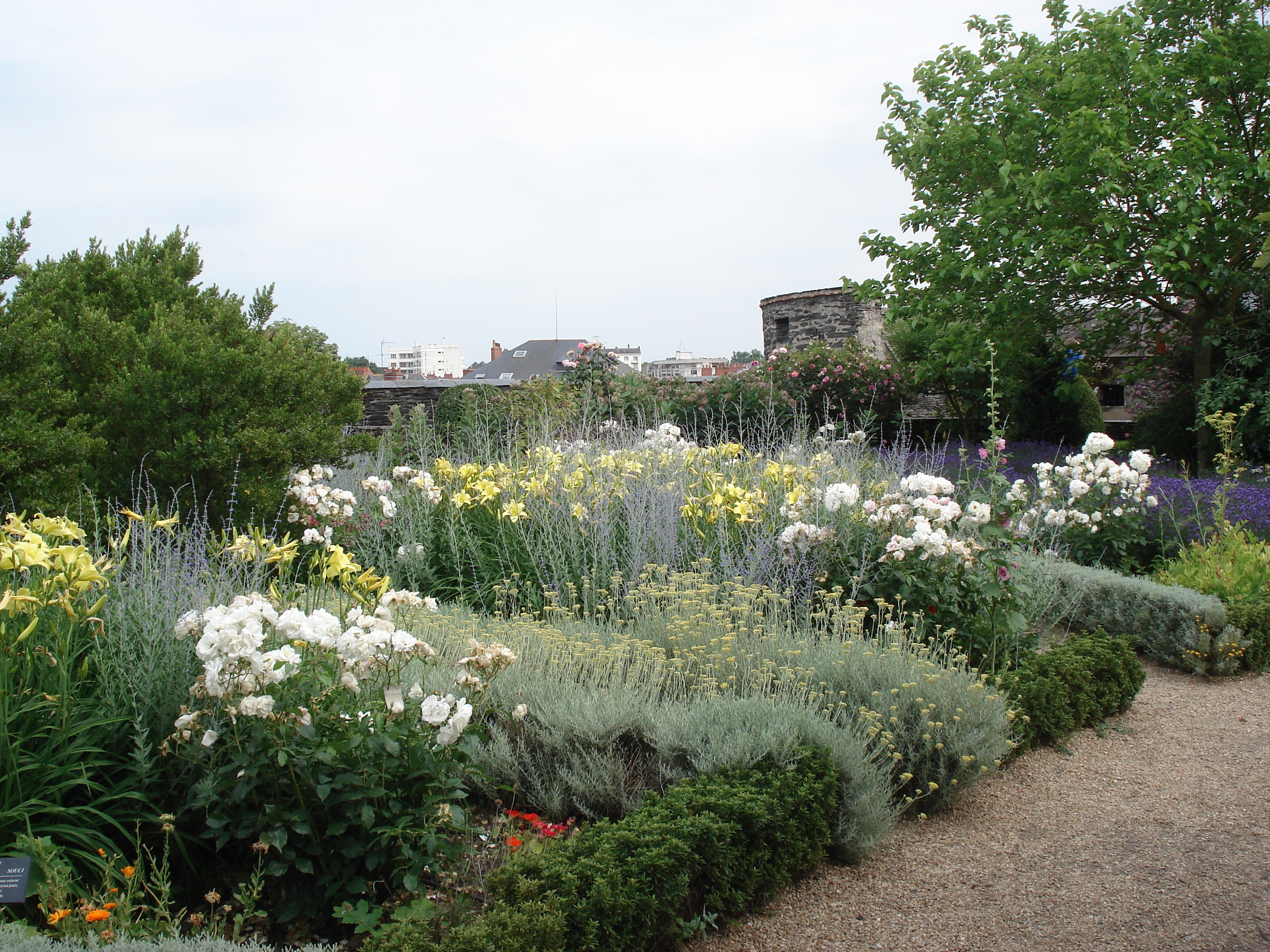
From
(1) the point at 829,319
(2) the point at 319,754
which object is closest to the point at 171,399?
(2) the point at 319,754

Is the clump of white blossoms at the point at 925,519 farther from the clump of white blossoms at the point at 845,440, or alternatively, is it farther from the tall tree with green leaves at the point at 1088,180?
the tall tree with green leaves at the point at 1088,180

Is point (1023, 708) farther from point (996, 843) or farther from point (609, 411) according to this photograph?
point (609, 411)

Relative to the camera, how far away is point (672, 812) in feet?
7.60

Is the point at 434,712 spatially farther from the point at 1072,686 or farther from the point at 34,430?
the point at 34,430

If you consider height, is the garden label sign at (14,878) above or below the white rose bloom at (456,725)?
below

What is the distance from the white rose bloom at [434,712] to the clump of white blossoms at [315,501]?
8.96ft

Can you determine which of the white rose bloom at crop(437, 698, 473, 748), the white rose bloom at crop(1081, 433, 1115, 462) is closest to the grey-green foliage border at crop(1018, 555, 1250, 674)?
the white rose bloom at crop(1081, 433, 1115, 462)

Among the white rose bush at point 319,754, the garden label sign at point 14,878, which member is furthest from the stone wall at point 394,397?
the garden label sign at point 14,878

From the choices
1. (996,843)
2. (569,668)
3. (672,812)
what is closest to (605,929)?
(672,812)

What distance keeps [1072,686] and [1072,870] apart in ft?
4.13

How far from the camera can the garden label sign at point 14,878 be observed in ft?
5.56

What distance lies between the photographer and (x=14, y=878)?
172 cm

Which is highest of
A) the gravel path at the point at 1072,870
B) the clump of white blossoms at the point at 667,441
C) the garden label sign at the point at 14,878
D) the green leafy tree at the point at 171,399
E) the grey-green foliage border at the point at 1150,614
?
the green leafy tree at the point at 171,399

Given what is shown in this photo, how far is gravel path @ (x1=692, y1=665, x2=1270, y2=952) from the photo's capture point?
7.59ft
